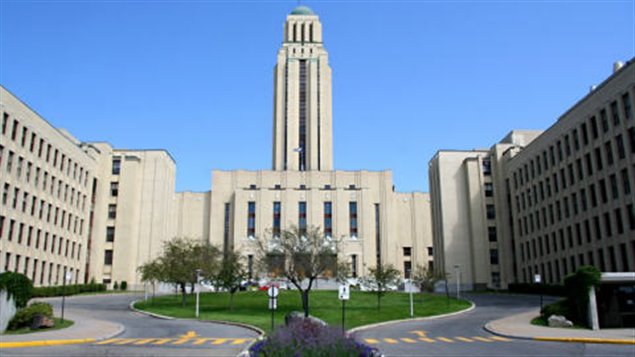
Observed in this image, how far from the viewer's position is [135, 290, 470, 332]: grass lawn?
130ft

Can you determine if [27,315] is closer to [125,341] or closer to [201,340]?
[125,341]

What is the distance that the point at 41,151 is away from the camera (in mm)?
62875

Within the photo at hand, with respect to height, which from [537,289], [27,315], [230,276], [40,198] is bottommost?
[27,315]

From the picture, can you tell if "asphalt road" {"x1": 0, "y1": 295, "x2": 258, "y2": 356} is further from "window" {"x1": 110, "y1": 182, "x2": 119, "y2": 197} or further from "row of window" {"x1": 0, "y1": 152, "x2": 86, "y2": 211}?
"window" {"x1": 110, "y1": 182, "x2": 119, "y2": 197}

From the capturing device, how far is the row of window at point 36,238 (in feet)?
183

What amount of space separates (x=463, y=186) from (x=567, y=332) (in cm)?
5976

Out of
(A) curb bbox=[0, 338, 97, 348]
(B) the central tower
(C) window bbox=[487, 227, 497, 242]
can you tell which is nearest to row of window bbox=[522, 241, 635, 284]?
(C) window bbox=[487, 227, 497, 242]

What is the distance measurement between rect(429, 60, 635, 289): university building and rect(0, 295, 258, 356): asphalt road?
1487 inches

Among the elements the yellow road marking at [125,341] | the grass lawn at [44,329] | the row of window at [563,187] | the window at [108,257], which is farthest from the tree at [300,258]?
the window at [108,257]

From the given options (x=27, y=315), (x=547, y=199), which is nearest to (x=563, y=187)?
(x=547, y=199)

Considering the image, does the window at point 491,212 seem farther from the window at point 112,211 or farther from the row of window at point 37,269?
the row of window at point 37,269

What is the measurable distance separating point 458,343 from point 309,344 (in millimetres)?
17156

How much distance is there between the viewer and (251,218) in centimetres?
9481

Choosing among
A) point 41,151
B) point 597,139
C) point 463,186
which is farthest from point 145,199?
point 597,139
